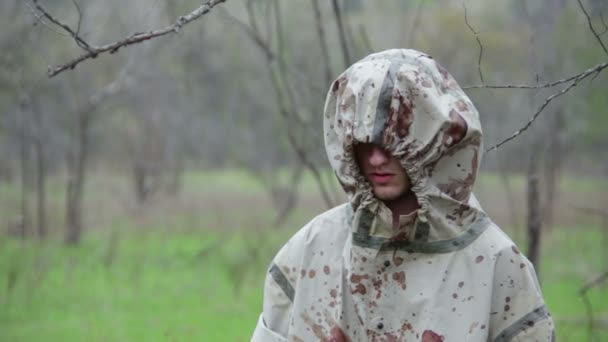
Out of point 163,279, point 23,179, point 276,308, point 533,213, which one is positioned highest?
point 276,308

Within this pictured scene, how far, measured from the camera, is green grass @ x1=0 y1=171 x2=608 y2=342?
673cm

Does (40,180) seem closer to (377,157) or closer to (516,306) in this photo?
(377,157)

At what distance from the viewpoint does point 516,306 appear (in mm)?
2273

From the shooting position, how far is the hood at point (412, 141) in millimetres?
2213

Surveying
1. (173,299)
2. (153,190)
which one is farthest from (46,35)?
(173,299)

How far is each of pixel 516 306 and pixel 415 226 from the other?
0.33 meters

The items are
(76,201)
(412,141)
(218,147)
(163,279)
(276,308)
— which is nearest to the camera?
(412,141)

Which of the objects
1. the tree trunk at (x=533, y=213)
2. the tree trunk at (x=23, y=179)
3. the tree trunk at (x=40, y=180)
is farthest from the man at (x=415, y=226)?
the tree trunk at (x=40, y=180)

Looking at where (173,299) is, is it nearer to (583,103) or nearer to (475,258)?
(475,258)

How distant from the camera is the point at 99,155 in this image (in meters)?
21.0

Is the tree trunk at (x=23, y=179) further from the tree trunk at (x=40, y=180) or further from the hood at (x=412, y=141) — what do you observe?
the hood at (x=412, y=141)

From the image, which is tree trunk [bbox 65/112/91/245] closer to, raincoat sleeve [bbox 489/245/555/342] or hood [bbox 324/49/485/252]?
hood [bbox 324/49/485/252]

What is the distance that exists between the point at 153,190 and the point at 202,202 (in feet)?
14.8

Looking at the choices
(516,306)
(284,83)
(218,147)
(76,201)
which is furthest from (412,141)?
(218,147)
